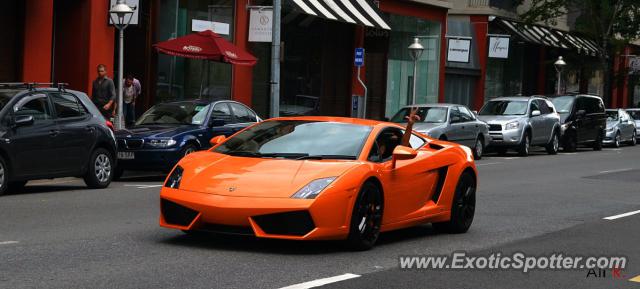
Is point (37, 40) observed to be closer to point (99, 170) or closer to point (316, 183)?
point (99, 170)

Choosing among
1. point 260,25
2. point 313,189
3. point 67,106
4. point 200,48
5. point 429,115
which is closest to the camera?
point 313,189

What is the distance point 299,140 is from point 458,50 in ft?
107

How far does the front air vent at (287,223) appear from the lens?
927 centimetres

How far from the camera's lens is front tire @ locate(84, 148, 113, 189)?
1602cm

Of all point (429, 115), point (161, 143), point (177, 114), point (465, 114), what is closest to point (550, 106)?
point (465, 114)

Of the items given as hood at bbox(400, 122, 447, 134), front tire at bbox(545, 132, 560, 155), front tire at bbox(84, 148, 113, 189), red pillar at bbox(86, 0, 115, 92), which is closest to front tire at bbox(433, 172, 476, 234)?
front tire at bbox(84, 148, 113, 189)

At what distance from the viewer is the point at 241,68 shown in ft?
102

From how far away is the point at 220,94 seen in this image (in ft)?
99.5

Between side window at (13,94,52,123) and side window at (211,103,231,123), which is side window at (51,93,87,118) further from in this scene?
side window at (211,103,231,123)

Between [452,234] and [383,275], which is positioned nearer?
[383,275]

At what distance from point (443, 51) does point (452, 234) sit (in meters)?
32.7

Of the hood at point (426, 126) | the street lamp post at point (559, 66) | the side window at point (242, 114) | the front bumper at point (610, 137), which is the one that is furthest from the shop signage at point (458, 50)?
the side window at point (242, 114)

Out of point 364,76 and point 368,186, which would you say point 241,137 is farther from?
point 364,76

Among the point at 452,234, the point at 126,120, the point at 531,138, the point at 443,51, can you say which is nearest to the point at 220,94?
the point at 126,120
